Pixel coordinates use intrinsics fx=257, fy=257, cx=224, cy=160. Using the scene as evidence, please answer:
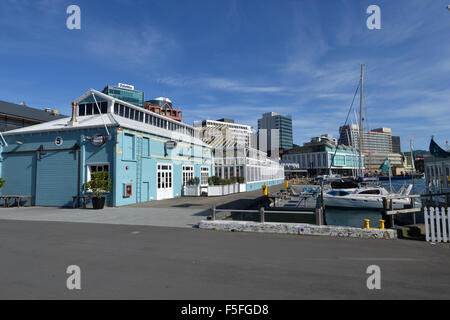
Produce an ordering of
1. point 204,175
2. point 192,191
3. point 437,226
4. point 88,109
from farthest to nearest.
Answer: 1. point 204,175
2. point 192,191
3. point 88,109
4. point 437,226

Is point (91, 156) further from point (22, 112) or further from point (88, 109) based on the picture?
point (22, 112)

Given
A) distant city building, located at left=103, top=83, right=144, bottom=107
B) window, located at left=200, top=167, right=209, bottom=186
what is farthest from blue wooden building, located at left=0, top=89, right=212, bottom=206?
distant city building, located at left=103, top=83, right=144, bottom=107

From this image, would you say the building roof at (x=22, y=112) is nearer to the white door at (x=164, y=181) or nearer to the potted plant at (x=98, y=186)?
the white door at (x=164, y=181)

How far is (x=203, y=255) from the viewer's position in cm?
639

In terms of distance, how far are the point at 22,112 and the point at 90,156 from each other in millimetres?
20855

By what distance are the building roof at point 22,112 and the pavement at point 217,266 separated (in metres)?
27.6

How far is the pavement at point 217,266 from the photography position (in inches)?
166

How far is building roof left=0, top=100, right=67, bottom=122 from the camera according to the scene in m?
29.0

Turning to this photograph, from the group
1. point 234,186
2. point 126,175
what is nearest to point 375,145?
point 234,186

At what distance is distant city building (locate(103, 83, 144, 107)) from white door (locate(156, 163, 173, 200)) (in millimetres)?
99943

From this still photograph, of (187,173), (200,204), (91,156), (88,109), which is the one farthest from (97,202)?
(187,173)

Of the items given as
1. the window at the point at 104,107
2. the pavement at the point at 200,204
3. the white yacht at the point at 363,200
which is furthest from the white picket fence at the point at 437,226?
the window at the point at 104,107

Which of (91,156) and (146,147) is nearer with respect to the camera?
(91,156)

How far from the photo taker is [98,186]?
15.7 meters
